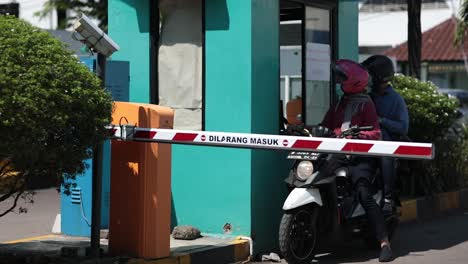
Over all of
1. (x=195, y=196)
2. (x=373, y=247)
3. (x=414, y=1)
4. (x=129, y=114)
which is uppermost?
(x=414, y=1)

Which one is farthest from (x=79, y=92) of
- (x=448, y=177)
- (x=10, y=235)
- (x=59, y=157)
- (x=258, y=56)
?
(x=448, y=177)

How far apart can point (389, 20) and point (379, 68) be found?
34.3 meters

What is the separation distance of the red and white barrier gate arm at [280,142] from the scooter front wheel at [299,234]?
1.08m

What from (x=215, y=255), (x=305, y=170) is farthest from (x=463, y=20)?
(x=215, y=255)

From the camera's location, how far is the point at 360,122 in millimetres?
8305

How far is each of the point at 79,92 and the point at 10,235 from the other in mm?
3383

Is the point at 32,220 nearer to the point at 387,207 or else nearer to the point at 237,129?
the point at 237,129

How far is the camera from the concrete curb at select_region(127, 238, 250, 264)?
734 cm

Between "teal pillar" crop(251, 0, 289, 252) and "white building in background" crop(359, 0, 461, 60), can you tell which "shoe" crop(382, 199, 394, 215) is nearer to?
"teal pillar" crop(251, 0, 289, 252)

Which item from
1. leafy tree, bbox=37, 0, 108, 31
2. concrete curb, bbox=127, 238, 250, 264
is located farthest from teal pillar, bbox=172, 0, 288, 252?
leafy tree, bbox=37, 0, 108, 31

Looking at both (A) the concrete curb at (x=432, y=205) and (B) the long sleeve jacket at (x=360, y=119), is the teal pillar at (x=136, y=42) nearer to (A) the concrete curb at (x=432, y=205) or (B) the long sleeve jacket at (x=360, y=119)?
(B) the long sleeve jacket at (x=360, y=119)

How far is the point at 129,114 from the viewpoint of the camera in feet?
24.0

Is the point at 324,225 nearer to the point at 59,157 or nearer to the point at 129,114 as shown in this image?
the point at 129,114

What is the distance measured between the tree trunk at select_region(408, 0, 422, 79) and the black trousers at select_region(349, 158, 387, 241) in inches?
223
